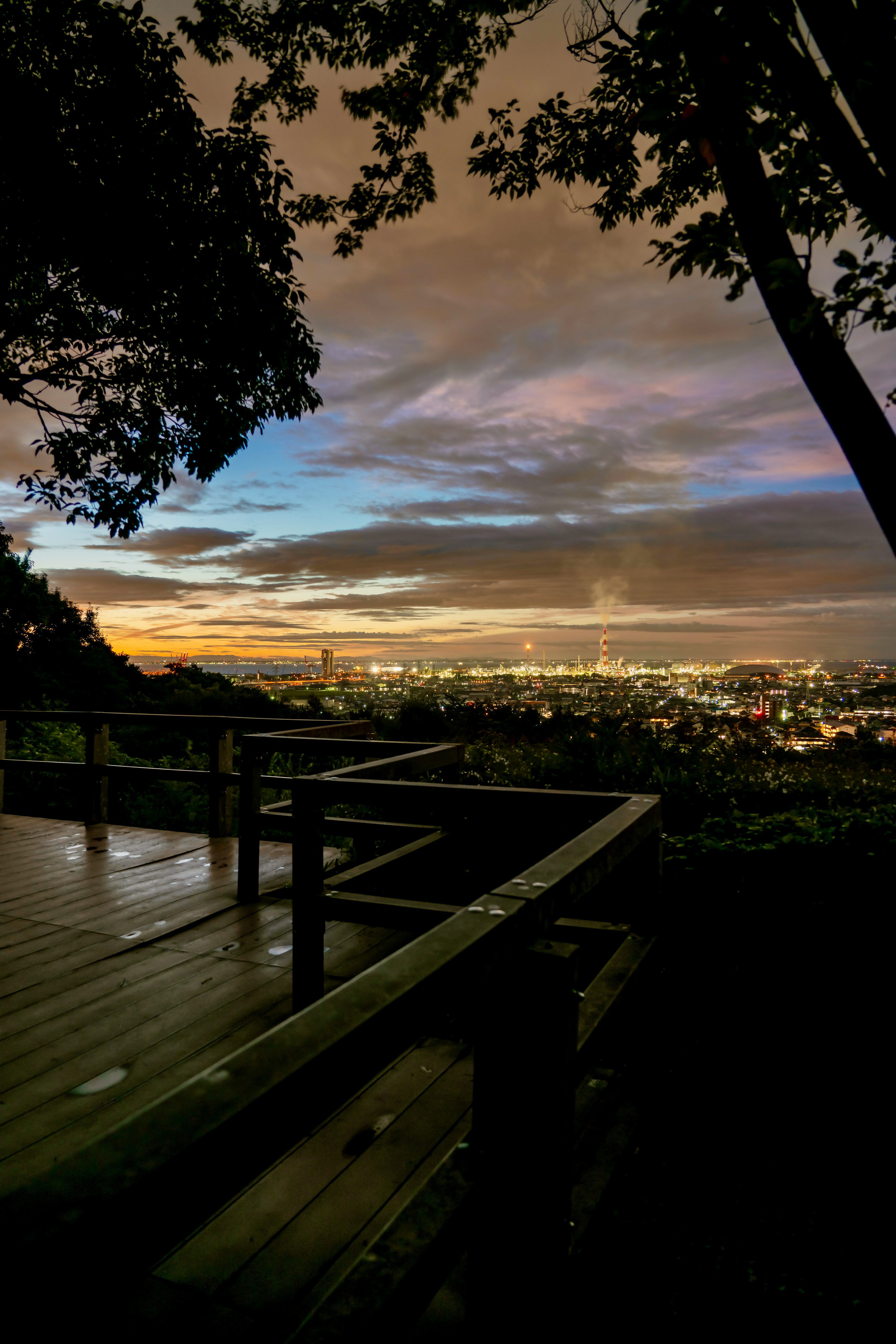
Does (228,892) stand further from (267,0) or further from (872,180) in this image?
(267,0)

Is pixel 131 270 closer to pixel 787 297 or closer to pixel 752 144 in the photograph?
pixel 752 144

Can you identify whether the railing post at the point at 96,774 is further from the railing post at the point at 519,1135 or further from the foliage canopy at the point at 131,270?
the railing post at the point at 519,1135

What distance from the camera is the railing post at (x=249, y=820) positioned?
152 inches

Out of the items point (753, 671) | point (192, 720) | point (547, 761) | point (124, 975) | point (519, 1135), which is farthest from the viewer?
point (753, 671)

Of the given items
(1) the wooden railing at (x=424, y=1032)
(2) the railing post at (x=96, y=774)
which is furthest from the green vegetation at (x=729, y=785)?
(2) the railing post at (x=96, y=774)

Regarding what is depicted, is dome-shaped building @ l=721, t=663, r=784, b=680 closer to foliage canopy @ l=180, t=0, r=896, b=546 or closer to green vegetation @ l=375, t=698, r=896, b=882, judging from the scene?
green vegetation @ l=375, t=698, r=896, b=882

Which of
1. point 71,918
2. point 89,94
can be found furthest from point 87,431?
point 71,918

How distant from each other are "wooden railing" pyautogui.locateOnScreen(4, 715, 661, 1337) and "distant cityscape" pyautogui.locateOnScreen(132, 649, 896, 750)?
14.5 ft

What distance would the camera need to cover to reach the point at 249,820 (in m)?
3.92

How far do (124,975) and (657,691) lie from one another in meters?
8.23

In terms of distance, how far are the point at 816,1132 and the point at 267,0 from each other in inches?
354

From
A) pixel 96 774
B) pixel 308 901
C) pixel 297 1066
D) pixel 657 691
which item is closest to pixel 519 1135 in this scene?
pixel 297 1066

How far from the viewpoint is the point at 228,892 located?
4285 mm

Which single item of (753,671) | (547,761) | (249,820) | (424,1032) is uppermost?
(753,671)
